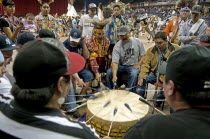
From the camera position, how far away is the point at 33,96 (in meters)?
0.66

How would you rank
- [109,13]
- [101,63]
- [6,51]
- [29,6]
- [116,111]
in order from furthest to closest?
[29,6]
[109,13]
[101,63]
[6,51]
[116,111]

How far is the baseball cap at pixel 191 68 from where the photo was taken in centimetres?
70

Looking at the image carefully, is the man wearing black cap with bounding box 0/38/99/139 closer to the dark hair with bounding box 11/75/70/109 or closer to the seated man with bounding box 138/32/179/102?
the dark hair with bounding box 11/75/70/109

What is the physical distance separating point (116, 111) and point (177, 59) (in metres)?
1.00

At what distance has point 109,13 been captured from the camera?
167 inches

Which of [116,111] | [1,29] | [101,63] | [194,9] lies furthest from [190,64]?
[1,29]

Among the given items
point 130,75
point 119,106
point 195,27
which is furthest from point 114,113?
point 195,27

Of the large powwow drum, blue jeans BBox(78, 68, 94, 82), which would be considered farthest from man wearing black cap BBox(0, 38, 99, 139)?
blue jeans BBox(78, 68, 94, 82)

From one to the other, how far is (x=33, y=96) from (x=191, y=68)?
2.08 ft

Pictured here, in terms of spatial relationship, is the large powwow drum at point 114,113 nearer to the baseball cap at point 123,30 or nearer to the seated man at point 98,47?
the seated man at point 98,47

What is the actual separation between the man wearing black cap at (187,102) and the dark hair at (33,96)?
42 centimetres

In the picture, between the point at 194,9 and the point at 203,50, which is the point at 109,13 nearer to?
the point at 194,9

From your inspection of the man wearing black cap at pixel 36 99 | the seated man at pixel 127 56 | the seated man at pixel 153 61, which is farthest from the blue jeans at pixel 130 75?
the man wearing black cap at pixel 36 99

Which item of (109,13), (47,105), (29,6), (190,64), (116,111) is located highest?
(29,6)
